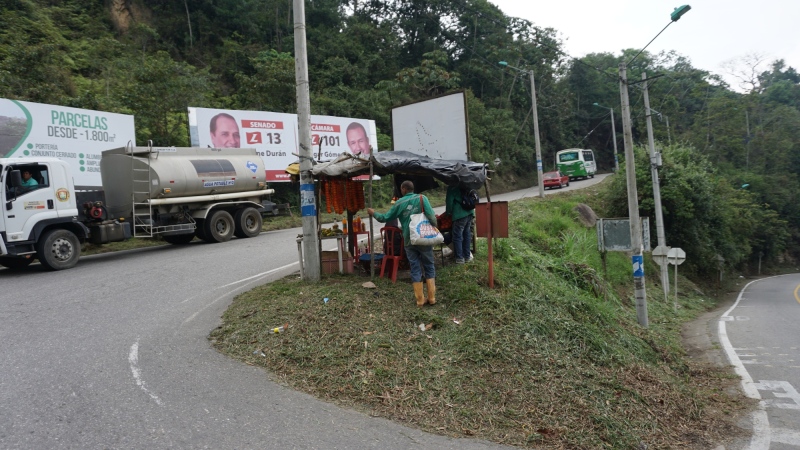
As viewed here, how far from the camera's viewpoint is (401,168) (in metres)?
8.52

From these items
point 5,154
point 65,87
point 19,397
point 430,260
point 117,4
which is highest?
point 117,4

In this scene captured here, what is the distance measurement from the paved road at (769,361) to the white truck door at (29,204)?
44.5 feet

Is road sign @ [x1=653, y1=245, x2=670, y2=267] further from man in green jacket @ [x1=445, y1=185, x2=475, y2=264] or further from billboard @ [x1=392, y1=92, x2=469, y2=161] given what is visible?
man in green jacket @ [x1=445, y1=185, x2=475, y2=264]

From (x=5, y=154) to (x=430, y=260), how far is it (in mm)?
14321

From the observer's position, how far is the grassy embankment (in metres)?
5.56

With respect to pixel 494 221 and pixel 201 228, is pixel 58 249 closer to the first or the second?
pixel 201 228

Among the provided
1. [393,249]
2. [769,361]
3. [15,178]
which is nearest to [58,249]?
[15,178]

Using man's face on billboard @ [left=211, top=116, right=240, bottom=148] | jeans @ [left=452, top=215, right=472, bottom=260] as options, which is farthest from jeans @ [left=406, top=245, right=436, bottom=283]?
man's face on billboard @ [left=211, top=116, right=240, bottom=148]

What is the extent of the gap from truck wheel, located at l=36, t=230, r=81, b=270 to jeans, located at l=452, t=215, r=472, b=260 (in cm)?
912

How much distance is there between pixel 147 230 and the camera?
47.6 feet

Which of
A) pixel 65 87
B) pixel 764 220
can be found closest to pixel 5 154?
pixel 65 87

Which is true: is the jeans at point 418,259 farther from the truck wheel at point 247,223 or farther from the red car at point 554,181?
the red car at point 554,181

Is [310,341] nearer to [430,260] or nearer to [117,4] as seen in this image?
[430,260]

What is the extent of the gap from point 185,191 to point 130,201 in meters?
1.49
